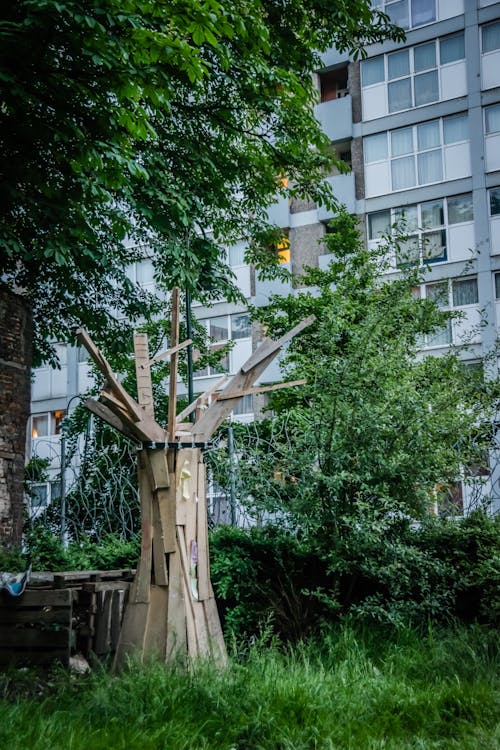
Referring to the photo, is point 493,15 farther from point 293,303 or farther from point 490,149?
point 293,303

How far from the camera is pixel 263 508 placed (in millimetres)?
9023

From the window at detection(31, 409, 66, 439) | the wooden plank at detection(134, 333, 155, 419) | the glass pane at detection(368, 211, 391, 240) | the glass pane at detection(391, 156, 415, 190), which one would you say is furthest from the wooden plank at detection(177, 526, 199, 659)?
the window at detection(31, 409, 66, 439)

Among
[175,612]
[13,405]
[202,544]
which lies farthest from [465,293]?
[175,612]

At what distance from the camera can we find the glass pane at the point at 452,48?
26381 millimetres

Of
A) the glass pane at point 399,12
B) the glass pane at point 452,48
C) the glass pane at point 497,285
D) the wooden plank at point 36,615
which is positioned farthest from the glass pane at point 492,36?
the wooden plank at point 36,615

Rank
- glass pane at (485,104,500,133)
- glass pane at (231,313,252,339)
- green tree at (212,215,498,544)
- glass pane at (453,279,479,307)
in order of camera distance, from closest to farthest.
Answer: green tree at (212,215,498,544)
glass pane at (453,279,479,307)
glass pane at (485,104,500,133)
glass pane at (231,313,252,339)

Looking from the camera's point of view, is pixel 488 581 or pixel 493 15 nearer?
pixel 488 581

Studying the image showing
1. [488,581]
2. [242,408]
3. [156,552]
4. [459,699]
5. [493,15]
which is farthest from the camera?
[242,408]

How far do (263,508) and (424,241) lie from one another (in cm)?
356

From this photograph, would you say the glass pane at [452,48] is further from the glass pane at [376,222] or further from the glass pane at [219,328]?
the glass pane at [219,328]

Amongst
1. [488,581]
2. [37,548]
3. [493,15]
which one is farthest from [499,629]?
[493,15]

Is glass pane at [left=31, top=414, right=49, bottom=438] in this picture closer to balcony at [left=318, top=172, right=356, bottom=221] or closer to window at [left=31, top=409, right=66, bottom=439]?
window at [left=31, top=409, right=66, bottom=439]

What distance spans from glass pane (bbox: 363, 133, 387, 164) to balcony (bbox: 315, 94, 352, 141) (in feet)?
2.42

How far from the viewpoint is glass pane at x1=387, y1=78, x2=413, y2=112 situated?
2719 centimetres
